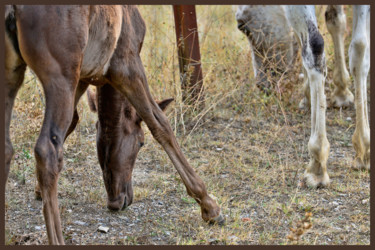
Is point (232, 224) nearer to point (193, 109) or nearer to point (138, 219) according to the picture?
point (138, 219)

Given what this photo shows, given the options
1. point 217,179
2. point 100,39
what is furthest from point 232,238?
point 100,39

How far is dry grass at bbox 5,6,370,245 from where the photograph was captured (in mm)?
4086

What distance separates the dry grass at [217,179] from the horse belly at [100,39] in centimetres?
116

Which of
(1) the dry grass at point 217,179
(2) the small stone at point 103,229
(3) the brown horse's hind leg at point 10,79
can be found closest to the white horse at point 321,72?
(1) the dry grass at point 217,179

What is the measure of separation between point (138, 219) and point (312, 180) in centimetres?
163

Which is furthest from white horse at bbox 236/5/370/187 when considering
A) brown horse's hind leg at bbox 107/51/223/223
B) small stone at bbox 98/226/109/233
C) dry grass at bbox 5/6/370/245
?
small stone at bbox 98/226/109/233

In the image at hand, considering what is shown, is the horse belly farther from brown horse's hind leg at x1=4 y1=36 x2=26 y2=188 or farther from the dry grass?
the dry grass

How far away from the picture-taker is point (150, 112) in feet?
13.3

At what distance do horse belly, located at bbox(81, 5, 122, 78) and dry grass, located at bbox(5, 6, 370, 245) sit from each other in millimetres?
1157

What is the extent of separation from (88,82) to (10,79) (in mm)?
760

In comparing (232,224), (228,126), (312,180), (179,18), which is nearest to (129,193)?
(232,224)

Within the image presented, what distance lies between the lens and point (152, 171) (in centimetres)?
550

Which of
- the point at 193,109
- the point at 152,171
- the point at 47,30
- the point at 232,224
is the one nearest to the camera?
the point at 47,30

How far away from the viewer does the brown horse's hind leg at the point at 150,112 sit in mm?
3914
